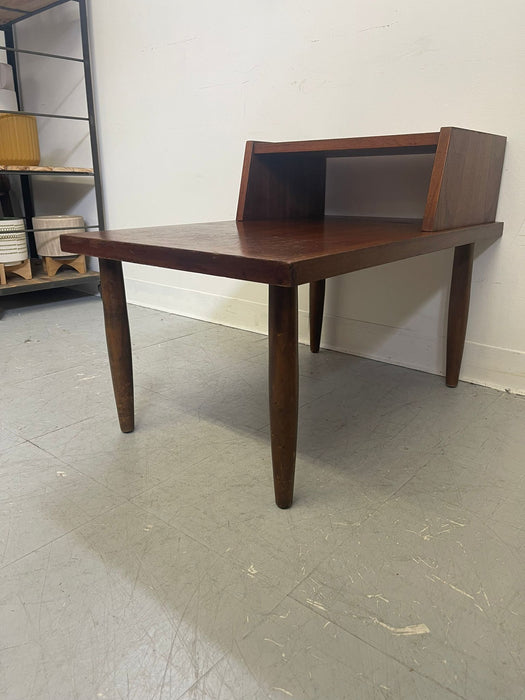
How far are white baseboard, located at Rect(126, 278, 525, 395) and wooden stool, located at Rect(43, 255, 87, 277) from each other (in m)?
0.35

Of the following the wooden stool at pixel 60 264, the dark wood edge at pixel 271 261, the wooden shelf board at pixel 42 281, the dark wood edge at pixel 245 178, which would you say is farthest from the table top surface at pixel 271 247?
the wooden stool at pixel 60 264

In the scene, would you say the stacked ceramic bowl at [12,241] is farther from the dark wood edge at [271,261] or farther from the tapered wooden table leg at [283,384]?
the tapered wooden table leg at [283,384]

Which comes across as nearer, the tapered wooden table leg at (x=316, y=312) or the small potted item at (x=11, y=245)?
the tapered wooden table leg at (x=316, y=312)

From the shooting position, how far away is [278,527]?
79 centimetres

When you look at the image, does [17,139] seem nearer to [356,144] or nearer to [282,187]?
[282,187]

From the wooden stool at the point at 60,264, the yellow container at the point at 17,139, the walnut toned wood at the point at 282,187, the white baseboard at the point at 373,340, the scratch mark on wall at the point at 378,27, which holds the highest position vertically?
the scratch mark on wall at the point at 378,27

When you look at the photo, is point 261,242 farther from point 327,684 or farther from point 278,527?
point 327,684

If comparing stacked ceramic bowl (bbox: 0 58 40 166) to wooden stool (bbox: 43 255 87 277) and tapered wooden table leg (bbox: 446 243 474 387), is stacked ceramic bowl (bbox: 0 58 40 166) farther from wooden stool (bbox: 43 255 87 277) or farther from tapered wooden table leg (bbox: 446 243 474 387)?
tapered wooden table leg (bbox: 446 243 474 387)

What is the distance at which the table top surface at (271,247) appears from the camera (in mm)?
678

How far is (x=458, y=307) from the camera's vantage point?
1.26 meters

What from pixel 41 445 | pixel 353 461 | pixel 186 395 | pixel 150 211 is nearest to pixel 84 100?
pixel 150 211

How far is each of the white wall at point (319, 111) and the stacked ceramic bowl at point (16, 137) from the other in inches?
11.0

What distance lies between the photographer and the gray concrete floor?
1.85 feet

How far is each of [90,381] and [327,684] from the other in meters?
1.01
